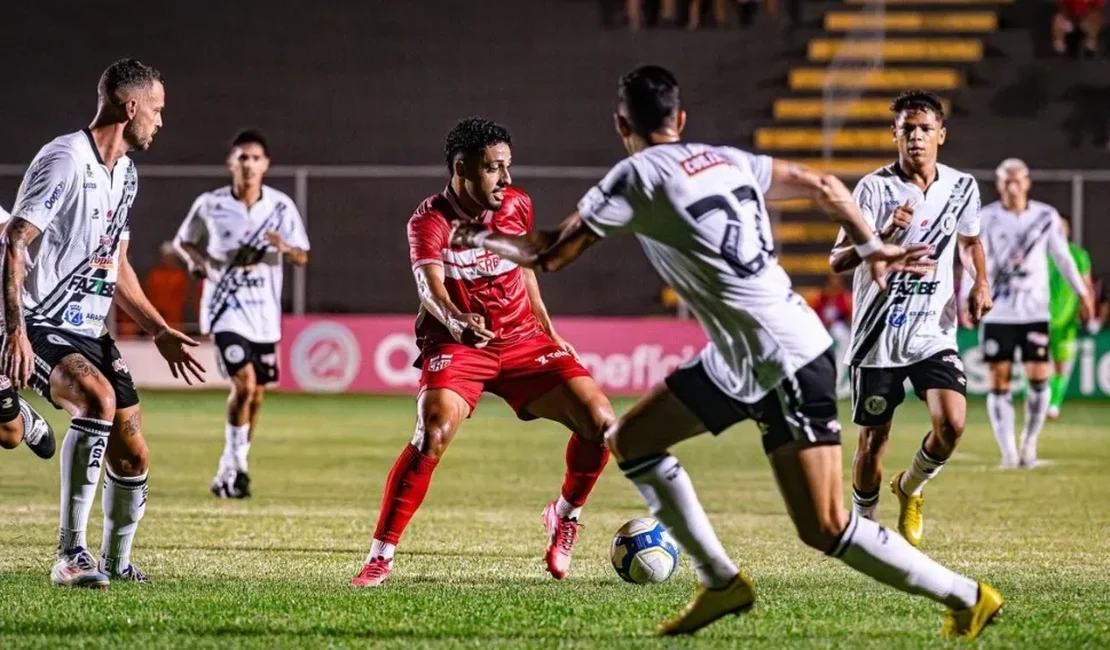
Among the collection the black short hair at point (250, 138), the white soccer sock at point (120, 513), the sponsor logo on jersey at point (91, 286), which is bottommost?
the white soccer sock at point (120, 513)

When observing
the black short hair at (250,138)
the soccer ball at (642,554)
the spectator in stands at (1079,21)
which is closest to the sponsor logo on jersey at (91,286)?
the soccer ball at (642,554)

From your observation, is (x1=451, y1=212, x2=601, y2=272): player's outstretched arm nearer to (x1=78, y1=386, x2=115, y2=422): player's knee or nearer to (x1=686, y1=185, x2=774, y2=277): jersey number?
(x1=686, y1=185, x2=774, y2=277): jersey number

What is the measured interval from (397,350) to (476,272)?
15562 mm

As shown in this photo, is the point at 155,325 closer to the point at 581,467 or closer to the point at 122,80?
the point at 122,80

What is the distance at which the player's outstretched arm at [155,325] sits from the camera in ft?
25.1

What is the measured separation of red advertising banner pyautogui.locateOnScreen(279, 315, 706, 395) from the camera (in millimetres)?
23500

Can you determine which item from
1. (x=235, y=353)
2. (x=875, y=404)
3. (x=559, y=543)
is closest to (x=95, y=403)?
(x=559, y=543)

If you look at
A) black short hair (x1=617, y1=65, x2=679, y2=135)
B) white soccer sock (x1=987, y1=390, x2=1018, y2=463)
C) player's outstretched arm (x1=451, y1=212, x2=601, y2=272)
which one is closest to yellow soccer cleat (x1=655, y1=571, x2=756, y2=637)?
player's outstretched arm (x1=451, y1=212, x2=601, y2=272)

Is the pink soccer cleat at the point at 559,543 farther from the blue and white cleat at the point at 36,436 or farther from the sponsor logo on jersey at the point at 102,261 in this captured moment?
the blue and white cleat at the point at 36,436

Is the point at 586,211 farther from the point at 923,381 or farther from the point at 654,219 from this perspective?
the point at 923,381

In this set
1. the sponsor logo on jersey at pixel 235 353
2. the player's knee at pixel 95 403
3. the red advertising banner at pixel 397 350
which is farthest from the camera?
the red advertising banner at pixel 397 350

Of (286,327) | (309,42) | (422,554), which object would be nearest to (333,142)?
(309,42)

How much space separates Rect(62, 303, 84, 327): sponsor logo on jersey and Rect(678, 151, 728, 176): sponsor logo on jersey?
2985 millimetres

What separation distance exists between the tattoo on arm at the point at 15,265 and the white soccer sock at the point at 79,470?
588mm
